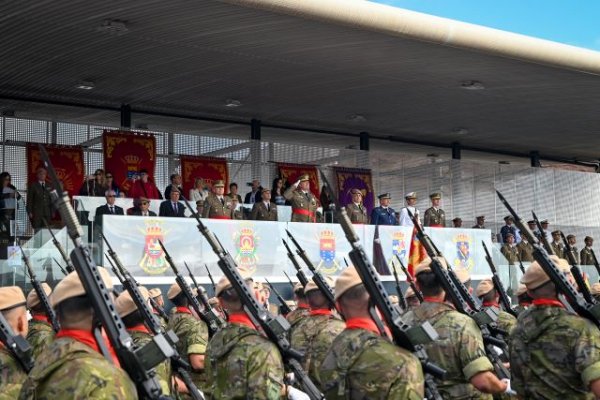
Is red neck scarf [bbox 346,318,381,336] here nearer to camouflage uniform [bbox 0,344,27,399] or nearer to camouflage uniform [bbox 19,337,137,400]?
camouflage uniform [bbox 19,337,137,400]

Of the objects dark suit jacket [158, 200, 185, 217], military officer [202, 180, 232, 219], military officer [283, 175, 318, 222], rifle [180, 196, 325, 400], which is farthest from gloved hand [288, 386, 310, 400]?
military officer [283, 175, 318, 222]

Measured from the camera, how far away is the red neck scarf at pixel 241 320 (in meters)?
6.33

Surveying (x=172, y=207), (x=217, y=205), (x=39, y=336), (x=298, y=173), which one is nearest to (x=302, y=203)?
(x=217, y=205)

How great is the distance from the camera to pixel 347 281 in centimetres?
542

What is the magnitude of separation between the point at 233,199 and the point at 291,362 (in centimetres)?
1157

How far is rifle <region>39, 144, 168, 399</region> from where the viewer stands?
443cm

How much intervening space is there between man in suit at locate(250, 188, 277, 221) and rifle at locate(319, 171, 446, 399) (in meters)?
12.2

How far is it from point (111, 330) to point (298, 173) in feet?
63.8

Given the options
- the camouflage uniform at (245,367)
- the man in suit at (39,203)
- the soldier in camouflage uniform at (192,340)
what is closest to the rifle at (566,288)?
the camouflage uniform at (245,367)

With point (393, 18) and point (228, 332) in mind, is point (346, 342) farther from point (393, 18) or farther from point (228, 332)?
point (393, 18)

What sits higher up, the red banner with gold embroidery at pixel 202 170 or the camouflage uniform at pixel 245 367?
the red banner with gold embroidery at pixel 202 170

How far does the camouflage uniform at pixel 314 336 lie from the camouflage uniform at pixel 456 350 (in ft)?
4.53

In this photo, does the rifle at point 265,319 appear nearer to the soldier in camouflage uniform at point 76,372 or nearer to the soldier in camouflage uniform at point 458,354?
the soldier in camouflage uniform at point 458,354

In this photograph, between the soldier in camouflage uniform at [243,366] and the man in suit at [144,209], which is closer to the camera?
the soldier in camouflage uniform at [243,366]
